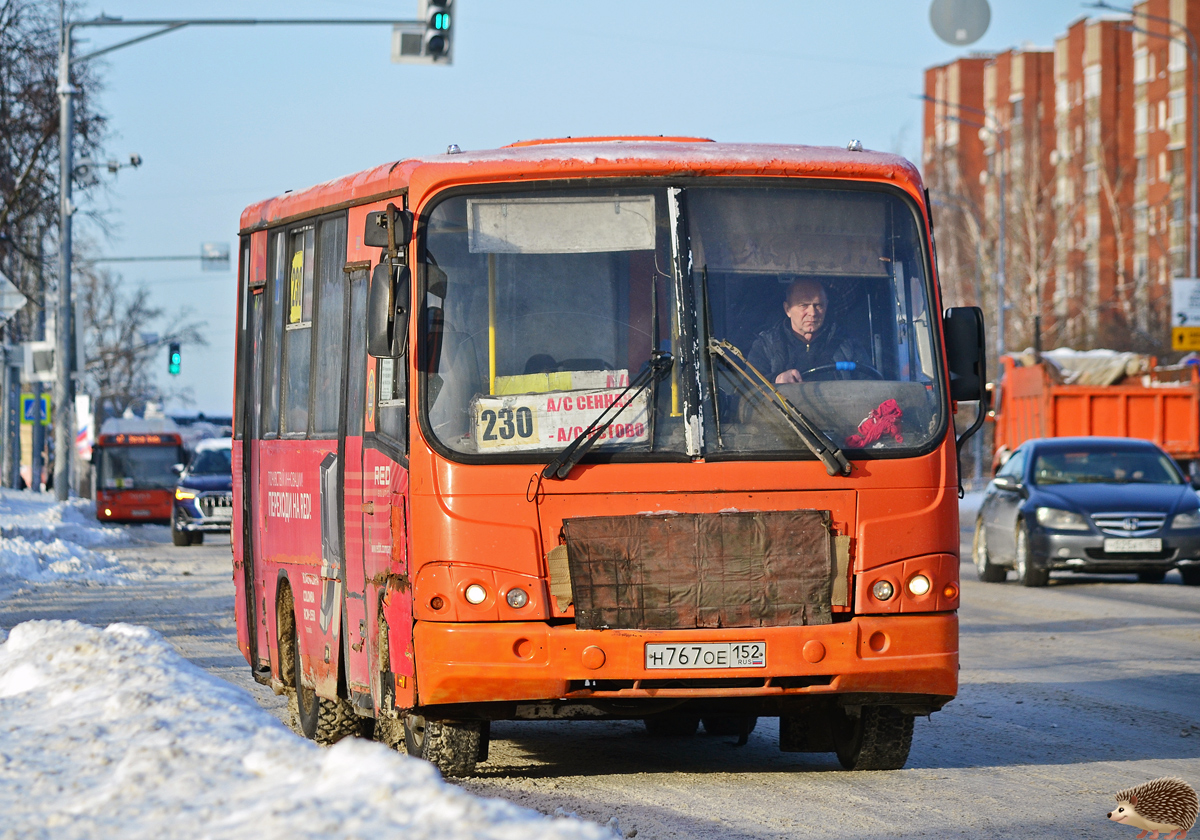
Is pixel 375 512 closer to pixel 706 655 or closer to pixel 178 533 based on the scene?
pixel 706 655

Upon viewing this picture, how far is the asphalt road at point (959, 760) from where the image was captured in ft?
23.2

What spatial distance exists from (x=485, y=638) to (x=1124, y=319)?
63.7 metres

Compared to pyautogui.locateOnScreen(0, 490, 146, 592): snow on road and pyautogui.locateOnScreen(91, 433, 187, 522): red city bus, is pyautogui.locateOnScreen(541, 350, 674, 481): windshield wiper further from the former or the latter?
pyautogui.locateOnScreen(91, 433, 187, 522): red city bus

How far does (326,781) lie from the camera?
5.27m

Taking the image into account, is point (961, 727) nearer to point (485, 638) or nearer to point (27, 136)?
point (485, 638)

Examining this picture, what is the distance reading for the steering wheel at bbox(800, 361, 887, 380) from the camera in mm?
7996

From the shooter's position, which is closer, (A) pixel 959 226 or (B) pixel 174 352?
(B) pixel 174 352

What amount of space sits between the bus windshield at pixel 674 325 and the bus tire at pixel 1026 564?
13.0 m

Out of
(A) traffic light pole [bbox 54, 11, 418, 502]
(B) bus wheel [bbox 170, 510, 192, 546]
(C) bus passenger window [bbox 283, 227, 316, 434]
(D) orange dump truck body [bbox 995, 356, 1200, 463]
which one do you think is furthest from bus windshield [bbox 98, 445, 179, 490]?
(C) bus passenger window [bbox 283, 227, 316, 434]

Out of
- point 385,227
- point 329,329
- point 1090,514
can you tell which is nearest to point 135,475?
point 1090,514

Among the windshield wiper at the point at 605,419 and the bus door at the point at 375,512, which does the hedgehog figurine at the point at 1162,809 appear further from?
the bus door at the point at 375,512

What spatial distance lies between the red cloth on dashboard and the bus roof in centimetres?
97

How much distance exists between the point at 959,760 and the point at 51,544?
21394 mm

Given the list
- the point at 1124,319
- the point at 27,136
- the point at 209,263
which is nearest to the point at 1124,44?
the point at 1124,319
